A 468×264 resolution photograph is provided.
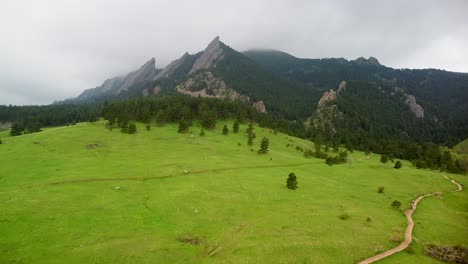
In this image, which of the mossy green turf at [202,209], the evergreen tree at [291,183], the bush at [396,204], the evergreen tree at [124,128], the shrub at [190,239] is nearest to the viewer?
the mossy green turf at [202,209]

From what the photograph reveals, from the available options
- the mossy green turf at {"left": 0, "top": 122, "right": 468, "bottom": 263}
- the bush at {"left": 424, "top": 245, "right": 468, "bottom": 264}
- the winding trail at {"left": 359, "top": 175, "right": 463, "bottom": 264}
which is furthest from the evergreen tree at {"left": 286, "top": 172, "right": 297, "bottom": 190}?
the bush at {"left": 424, "top": 245, "right": 468, "bottom": 264}

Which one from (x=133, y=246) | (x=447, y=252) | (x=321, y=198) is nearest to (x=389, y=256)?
(x=447, y=252)

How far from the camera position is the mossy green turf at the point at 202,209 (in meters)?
41.2

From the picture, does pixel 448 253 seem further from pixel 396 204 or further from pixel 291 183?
pixel 291 183

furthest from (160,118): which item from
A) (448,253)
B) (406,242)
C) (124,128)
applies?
(448,253)

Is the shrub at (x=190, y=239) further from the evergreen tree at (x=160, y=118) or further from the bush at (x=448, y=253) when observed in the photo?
the evergreen tree at (x=160, y=118)

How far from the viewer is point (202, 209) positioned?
2235 inches

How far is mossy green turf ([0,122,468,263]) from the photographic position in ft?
135

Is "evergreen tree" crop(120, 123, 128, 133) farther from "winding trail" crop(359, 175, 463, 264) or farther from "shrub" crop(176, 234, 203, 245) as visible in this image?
"winding trail" crop(359, 175, 463, 264)

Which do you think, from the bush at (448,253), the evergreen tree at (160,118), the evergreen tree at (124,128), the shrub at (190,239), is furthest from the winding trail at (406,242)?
the evergreen tree at (160,118)

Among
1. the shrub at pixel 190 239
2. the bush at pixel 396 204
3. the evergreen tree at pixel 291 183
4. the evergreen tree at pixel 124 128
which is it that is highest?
the evergreen tree at pixel 124 128

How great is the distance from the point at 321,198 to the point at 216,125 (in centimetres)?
11134

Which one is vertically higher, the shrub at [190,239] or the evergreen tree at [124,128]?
the evergreen tree at [124,128]

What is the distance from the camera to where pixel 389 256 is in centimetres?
4131
